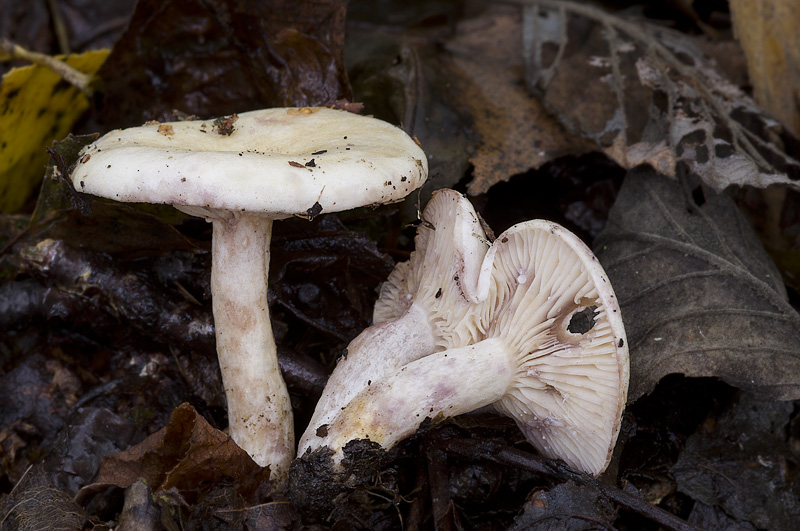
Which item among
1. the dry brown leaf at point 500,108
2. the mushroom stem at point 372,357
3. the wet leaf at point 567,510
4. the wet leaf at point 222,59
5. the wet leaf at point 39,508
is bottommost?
the wet leaf at point 567,510

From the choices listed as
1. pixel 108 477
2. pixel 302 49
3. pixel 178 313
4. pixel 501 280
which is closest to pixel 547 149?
pixel 501 280

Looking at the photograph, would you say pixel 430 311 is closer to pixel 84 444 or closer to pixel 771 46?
pixel 84 444

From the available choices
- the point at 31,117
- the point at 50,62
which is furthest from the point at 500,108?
the point at 31,117

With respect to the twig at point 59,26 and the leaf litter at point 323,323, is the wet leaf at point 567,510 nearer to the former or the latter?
the leaf litter at point 323,323

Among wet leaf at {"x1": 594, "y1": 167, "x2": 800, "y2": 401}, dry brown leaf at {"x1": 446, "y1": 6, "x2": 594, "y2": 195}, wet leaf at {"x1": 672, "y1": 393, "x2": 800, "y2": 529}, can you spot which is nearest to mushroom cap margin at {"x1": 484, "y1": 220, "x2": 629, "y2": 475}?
wet leaf at {"x1": 594, "y1": 167, "x2": 800, "y2": 401}

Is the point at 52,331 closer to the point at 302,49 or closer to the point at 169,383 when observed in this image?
the point at 169,383

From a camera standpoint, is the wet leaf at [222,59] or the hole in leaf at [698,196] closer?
the hole in leaf at [698,196]

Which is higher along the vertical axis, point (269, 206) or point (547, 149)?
point (269, 206)

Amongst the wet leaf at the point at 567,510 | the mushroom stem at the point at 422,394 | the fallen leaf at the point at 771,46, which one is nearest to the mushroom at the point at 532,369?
the mushroom stem at the point at 422,394
